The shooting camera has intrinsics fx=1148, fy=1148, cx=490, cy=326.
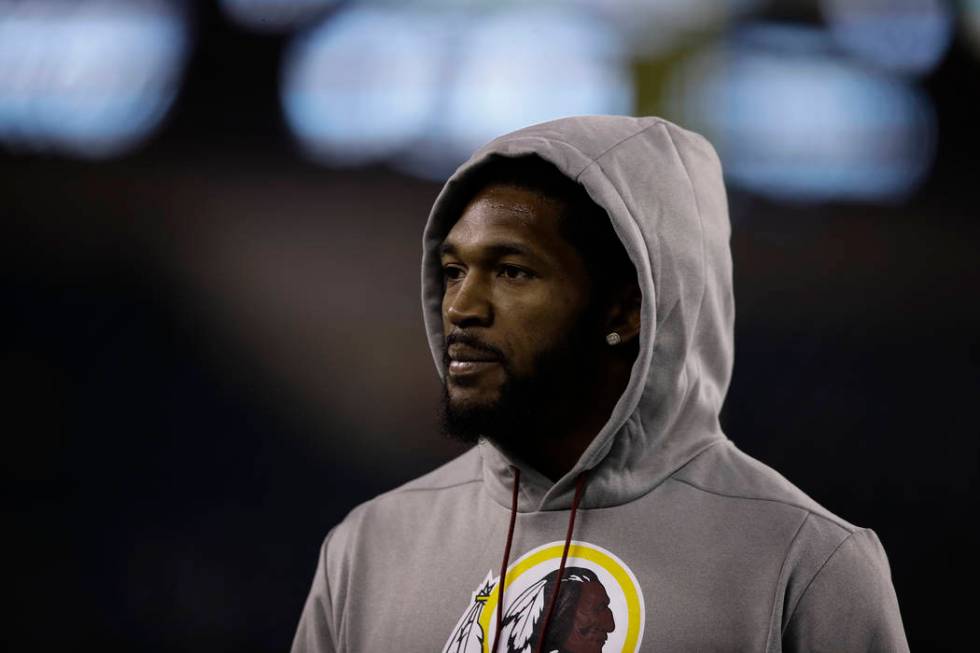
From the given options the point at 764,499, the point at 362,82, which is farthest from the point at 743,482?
the point at 362,82

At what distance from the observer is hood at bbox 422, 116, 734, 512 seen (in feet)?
4.70

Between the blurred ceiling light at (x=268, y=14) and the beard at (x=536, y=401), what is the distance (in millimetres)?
1436

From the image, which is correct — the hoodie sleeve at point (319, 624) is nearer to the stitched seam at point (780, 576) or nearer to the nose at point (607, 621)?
the nose at point (607, 621)

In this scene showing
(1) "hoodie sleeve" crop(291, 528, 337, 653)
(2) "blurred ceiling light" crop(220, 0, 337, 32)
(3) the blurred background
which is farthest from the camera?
(2) "blurred ceiling light" crop(220, 0, 337, 32)

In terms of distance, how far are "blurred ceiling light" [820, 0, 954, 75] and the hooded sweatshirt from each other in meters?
1.04

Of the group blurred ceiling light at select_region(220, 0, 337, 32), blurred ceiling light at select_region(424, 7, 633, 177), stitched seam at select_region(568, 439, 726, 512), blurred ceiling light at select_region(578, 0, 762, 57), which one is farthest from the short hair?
blurred ceiling light at select_region(220, 0, 337, 32)

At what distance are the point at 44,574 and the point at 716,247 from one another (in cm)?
177

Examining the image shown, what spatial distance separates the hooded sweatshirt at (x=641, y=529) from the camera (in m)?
1.34

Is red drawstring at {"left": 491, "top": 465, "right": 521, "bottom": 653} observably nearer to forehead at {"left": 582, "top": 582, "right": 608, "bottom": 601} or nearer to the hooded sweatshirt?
the hooded sweatshirt

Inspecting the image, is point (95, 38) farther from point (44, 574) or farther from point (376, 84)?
point (44, 574)

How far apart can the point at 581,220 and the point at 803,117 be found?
1217 mm

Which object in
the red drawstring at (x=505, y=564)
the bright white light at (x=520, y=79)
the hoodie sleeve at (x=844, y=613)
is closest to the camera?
the hoodie sleeve at (x=844, y=613)

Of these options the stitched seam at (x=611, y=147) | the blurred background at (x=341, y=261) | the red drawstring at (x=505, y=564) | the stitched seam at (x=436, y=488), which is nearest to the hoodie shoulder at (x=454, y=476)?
the stitched seam at (x=436, y=488)

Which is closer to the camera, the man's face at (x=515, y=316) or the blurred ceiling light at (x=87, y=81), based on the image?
the man's face at (x=515, y=316)
